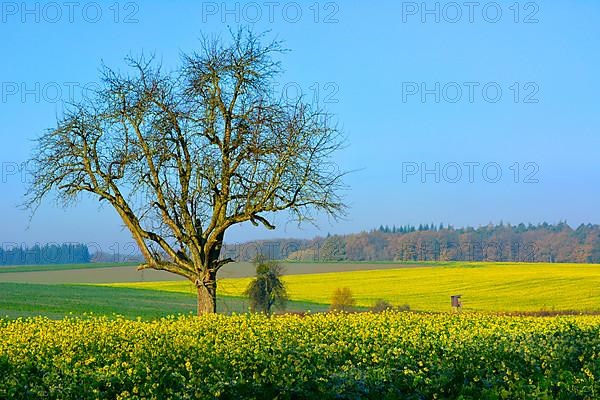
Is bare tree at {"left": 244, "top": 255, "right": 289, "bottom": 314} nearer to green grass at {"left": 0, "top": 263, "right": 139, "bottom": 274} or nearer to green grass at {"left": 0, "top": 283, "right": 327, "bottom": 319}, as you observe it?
green grass at {"left": 0, "top": 283, "right": 327, "bottom": 319}

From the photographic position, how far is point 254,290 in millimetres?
35812

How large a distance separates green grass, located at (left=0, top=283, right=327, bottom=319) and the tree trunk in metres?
14.5

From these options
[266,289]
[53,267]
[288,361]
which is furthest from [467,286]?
[288,361]

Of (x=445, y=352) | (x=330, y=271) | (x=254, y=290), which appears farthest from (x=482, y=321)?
(x=330, y=271)

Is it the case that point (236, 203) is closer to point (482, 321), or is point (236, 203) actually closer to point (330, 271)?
point (482, 321)

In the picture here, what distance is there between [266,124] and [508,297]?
133 ft

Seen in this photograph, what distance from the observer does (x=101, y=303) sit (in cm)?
4650

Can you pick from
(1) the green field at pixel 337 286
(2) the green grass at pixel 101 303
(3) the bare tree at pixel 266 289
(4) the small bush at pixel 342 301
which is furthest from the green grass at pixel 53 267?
(3) the bare tree at pixel 266 289

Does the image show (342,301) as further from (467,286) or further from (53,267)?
(53,267)

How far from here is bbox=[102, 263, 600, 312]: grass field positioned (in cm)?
5131

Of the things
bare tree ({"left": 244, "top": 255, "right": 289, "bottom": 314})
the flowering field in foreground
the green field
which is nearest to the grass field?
the green field

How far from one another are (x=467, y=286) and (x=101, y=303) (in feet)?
96.7

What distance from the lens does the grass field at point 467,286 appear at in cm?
5131

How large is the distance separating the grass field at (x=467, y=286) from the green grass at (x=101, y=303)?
108 inches
